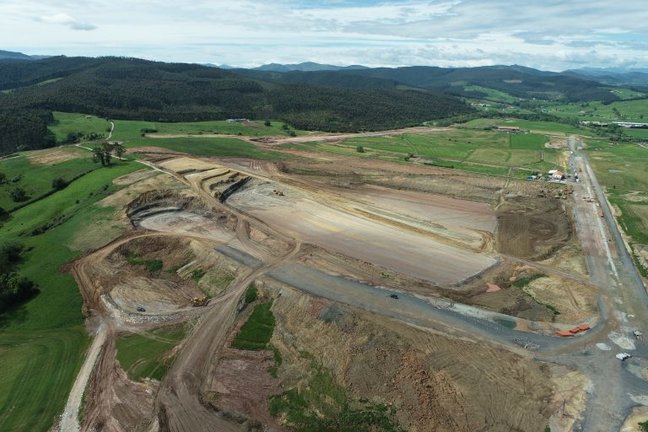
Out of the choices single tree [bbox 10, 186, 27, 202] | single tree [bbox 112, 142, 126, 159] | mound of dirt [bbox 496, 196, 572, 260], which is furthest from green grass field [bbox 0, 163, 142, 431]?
mound of dirt [bbox 496, 196, 572, 260]

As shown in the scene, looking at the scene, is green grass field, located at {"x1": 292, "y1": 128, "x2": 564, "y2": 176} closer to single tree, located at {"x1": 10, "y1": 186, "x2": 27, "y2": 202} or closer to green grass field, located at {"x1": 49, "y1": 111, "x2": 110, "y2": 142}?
green grass field, located at {"x1": 49, "y1": 111, "x2": 110, "y2": 142}

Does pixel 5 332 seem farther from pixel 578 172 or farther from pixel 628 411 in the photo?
pixel 578 172

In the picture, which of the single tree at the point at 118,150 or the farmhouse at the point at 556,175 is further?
the single tree at the point at 118,150

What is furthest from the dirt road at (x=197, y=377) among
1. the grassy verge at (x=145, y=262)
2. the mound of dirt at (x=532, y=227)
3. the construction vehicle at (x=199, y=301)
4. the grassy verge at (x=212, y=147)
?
the grassy verge at (x=212, y=147)

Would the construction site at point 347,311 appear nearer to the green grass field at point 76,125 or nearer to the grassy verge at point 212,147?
the grassy verge at point 212,147

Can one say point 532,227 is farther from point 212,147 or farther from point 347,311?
point 212,147

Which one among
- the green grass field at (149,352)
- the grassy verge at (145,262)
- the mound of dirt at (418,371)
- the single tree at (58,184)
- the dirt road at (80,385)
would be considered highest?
the single tree at (58,184)

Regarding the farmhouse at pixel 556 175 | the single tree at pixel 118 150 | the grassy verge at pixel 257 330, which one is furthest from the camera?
the single tree at pixel 118 150
